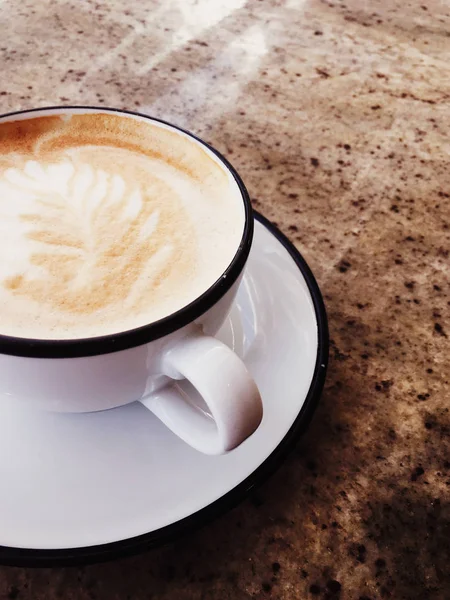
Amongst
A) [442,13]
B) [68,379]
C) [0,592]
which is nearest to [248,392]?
[68,379]

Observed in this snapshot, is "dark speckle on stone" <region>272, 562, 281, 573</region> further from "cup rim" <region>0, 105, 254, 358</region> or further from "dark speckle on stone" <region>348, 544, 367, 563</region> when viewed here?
"cup rim" <region>0, 105, 254, 358</region>

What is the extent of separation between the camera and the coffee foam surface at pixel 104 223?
433 mm

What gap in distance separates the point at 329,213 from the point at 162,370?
1.46 ft

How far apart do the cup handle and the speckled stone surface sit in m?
0.10

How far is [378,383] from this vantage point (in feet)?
1.85

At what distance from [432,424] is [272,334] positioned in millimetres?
182

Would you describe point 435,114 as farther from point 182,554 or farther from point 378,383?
point 182,554

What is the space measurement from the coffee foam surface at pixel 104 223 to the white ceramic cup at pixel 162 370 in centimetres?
4

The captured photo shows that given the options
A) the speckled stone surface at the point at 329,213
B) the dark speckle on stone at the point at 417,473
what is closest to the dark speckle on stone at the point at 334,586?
the speckled stone surface at the point at 329,213

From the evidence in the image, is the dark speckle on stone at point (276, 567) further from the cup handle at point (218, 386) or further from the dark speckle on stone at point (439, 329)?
the dark speckle on stone at point (439, 329)

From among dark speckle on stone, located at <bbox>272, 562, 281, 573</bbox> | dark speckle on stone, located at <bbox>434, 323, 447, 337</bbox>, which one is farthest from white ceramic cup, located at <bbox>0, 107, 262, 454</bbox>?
dark speckle on stone, located at <bbox>434, 323, 447, 337</bbox>

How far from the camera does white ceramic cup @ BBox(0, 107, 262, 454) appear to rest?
0.37 meters

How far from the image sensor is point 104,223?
51 cm

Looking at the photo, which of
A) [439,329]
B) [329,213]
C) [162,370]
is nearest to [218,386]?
[162,370]
